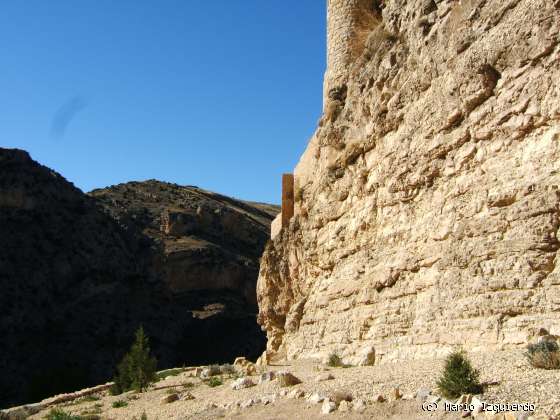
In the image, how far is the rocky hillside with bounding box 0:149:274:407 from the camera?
130ft

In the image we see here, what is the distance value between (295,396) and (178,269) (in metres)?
47.0

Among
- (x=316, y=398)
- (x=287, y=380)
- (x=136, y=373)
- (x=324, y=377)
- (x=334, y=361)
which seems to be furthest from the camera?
(x=136, y=373)

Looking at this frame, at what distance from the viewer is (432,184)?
1288 cm

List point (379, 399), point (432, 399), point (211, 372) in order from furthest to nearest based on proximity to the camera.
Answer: point (211, 372) → point (379, 399) → point (432, 399)

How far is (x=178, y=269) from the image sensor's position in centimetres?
5656

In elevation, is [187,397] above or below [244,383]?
below

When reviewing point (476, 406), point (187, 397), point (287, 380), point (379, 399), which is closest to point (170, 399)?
point (187, 397)

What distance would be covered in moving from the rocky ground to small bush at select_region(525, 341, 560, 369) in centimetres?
10

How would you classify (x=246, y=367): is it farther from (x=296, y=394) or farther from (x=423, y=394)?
(x=423, y=394)

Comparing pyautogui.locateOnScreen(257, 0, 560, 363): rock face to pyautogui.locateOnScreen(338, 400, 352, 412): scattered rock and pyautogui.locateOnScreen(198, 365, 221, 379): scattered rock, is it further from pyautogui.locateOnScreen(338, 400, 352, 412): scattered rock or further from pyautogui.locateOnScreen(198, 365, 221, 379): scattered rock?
pyautogui.locateOnScreen(338, 400, 352, 412): scattered rock

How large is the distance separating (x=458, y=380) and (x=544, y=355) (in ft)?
3.45

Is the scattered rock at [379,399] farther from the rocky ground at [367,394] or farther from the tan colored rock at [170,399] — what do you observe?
the tan colored rock at [170,399]

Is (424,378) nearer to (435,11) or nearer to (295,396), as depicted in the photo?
(295,396)

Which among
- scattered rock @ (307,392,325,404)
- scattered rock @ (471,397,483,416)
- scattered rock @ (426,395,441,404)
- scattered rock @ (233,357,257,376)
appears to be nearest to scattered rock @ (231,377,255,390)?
scattered rock @ (233,357,257,376)
